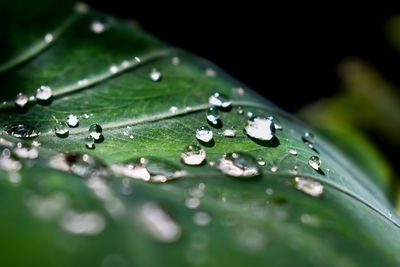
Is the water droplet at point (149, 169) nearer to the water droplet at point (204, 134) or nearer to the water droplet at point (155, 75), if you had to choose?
the water droplet at point (204, 134)

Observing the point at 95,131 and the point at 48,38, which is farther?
the point at 48,38

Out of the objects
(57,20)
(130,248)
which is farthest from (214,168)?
(57,20)

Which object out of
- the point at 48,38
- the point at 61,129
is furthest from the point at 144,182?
the point at 48,38

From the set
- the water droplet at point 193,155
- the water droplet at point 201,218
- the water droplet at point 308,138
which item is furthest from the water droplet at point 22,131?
the water droplet at point 308,138

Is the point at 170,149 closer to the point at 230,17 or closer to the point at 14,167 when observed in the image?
the point at 14,167

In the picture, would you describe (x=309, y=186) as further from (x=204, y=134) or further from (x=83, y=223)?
(x=83, y=223)

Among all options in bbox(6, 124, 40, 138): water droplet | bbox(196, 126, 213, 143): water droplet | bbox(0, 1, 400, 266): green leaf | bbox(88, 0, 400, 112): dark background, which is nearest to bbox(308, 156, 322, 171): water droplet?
bbox(0, 1, 400, 266): green leaf
